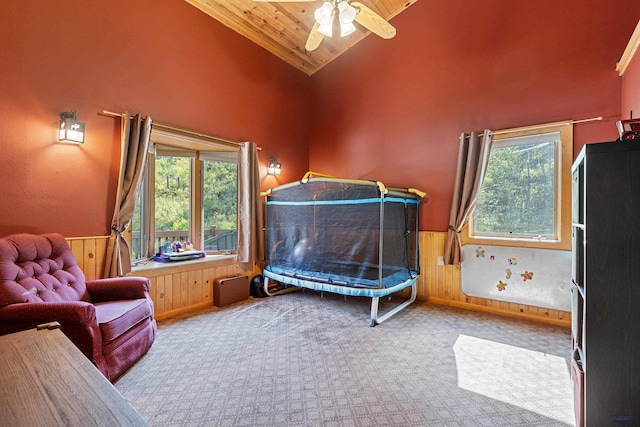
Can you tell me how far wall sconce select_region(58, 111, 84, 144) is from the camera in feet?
8.09

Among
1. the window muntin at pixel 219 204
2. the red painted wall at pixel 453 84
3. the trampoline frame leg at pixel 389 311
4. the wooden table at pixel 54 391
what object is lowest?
the trampoline frame leg at pixel 389 311

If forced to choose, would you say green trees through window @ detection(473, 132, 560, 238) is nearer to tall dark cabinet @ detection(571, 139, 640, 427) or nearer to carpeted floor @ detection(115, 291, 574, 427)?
carpeted floor @ detection(115, 291, 574, 427)

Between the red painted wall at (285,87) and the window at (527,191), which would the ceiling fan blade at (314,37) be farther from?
the window at (527,191)

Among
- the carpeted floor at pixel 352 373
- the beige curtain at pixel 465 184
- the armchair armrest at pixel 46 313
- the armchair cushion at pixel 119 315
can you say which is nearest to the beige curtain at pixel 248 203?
the carpeted floor at pixel 352 373

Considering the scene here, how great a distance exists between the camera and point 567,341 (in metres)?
2.61

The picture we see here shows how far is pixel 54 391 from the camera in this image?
2.56 feet

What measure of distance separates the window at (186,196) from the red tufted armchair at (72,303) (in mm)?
1058

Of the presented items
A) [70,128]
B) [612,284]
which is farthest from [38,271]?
[612,284]

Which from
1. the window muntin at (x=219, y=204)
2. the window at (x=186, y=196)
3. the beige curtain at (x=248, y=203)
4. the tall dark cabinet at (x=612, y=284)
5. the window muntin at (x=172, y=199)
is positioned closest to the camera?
the tall dark cabinet at (x=612, y=284)

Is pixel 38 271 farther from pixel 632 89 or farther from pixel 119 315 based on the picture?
pixel 632 89

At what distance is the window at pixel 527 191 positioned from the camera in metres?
2.98

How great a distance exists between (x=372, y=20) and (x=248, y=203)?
2.54m

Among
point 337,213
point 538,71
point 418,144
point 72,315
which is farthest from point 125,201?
point 538,71

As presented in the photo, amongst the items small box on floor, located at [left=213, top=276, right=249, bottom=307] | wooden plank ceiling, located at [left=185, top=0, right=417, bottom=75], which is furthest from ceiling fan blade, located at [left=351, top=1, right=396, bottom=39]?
small box on floor, located at [left=213, top=276, right=249, bottom=307]
